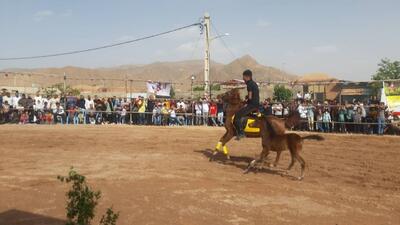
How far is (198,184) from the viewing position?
9305 millimetres

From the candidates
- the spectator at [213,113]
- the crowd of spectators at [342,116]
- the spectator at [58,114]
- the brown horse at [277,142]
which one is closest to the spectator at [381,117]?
the crowd of spectators at [342,116]

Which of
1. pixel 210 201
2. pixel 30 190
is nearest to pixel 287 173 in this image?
pixel 210 201

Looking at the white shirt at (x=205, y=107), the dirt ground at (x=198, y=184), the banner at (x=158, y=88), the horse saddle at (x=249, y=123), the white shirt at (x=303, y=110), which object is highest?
the banner at (x=158, y=88)

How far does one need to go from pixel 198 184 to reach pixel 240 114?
3.18 meters

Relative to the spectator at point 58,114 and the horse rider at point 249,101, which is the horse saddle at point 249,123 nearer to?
the horse rider at point 249,101

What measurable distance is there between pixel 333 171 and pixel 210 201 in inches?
165

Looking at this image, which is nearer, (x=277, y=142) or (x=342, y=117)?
(x=277, y=142)

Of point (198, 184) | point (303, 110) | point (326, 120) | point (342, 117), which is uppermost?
point (303, 110)

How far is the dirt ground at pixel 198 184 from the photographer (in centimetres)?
723

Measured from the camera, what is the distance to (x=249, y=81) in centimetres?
1193

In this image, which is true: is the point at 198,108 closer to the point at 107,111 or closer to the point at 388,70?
the point at 107,111

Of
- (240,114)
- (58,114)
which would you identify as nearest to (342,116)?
(240,114)

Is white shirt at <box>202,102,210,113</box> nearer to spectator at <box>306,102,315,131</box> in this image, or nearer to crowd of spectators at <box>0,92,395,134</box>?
crowd of spectators at <box>0,92,395,134</box>

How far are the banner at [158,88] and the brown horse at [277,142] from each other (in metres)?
15.3
